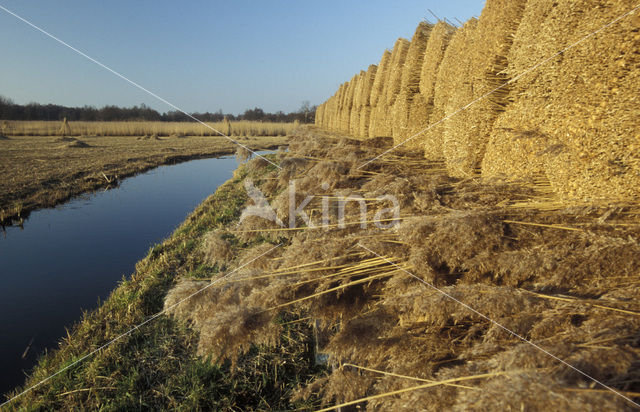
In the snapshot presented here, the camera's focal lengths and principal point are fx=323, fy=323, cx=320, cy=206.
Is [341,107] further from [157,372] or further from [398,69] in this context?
[157,372]

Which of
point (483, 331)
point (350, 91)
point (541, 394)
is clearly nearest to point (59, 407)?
point (483, 331)

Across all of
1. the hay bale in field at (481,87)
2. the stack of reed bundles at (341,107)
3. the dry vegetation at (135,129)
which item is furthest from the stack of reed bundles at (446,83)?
the dry vegetation at (135,129)

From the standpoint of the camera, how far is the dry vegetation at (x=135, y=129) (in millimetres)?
43125

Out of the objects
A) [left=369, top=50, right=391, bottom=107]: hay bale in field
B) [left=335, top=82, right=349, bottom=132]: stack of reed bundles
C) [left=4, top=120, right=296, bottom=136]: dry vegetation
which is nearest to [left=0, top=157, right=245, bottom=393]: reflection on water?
[left=369, top=50, right=391, bottom=107]: hay bale in field

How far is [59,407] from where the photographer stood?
143 inches

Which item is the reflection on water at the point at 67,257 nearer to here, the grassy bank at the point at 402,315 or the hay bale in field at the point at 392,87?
the grassy bank at the point at 402,315

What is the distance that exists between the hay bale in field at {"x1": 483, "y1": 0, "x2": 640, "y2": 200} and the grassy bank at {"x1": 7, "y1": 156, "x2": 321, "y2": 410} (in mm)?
3512

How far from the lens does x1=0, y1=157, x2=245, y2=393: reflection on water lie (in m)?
5.48

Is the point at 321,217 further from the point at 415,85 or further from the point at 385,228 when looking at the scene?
the point at 415,85

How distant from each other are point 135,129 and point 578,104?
57.8m

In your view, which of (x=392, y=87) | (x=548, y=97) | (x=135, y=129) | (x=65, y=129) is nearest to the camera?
(x=548, y=97)

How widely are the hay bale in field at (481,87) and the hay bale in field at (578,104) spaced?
489 millimetres

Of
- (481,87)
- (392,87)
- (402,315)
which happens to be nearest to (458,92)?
(481,87)

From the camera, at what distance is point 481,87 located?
486 cm
